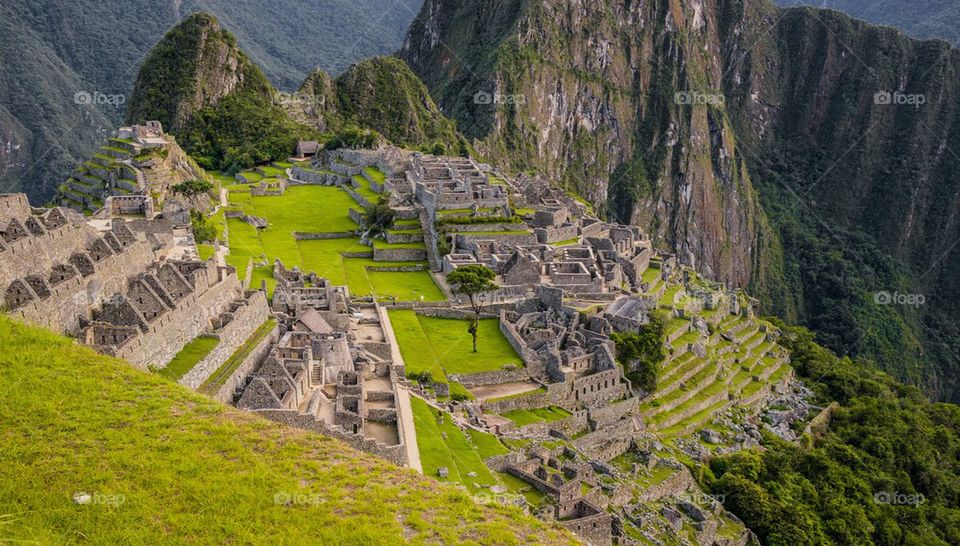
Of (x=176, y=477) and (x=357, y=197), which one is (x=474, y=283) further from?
(x=357, y=197)

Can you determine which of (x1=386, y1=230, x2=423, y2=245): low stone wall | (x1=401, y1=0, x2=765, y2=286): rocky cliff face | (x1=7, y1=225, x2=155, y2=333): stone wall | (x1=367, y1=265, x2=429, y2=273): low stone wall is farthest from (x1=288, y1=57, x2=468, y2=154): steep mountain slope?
(x1=7, y1=225, x2=155, y2=333): stone wall

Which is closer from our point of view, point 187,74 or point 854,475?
point 854,475

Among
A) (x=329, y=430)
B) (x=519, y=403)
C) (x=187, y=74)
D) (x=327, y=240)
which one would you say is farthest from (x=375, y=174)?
(x=329, y=430)

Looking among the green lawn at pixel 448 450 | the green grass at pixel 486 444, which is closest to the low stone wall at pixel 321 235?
the green lawn at pixel 448 450

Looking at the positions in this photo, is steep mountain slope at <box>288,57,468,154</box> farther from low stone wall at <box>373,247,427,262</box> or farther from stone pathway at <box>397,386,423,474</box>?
stone pathway at <box>397,386,423,474</box>

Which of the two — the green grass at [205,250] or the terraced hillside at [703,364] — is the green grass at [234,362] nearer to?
the green grass at [205,250]
